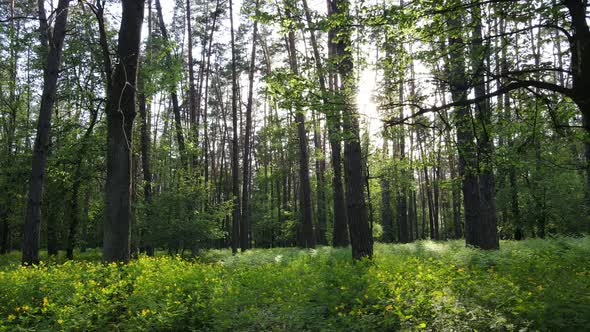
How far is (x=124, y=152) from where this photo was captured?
22.2 ft

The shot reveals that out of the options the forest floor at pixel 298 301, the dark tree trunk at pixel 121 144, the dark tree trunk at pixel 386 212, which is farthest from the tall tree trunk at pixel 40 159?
the dark tree trunk at pixel 386 212

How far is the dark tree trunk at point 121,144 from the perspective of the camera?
262 inches

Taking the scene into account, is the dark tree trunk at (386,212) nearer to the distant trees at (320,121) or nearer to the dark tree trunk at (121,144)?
the distant trees at (320,121)

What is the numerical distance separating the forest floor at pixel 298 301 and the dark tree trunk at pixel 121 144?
534 millimetres

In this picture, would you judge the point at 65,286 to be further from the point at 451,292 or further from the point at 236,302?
the point at 451,292

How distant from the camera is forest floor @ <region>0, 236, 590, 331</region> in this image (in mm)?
4582

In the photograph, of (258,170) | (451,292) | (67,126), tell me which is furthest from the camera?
(258,170)

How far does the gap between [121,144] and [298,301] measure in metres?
4.06

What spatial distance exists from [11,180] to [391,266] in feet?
60.7

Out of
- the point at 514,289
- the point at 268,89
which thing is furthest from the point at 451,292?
the point at 268,89

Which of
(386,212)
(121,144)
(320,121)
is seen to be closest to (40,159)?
(121,144)

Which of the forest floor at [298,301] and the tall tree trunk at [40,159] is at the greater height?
the tall tree trunk at [40,159]

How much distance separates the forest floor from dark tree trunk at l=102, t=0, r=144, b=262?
534 millimetres

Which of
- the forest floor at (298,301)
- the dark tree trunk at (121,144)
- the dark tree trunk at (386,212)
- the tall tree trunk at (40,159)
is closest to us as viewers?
the forest floor at (298,301)
